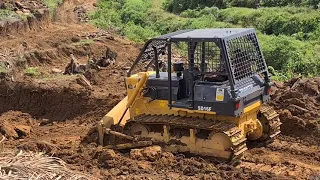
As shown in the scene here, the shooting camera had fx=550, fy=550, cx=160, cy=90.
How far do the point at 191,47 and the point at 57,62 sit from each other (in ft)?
33.1

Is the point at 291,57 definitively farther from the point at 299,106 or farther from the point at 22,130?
the point at 22,130

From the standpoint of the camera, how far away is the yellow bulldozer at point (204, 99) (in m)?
9.46

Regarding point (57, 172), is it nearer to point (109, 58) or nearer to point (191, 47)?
point (191, 47)

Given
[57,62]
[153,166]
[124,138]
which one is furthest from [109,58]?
[153,166]

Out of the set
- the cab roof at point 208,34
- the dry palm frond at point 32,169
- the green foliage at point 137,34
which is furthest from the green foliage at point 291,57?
the dry palm frond at point 32,169

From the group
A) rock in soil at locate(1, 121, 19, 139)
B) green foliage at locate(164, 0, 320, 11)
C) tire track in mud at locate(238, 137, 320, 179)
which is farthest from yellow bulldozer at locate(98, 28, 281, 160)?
green foliage at locate(164, 0, 320, 11)

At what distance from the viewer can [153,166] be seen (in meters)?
9.72

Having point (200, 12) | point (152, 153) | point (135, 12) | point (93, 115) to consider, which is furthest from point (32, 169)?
point (200, 12)

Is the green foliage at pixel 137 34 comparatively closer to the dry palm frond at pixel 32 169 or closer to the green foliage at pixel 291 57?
the green foliage at pixel 291 57

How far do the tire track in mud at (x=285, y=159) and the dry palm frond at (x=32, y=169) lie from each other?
307 centimetres

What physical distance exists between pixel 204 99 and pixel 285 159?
6.32 feet

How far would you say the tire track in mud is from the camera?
945 centimetres

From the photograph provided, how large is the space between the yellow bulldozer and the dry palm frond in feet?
6.51

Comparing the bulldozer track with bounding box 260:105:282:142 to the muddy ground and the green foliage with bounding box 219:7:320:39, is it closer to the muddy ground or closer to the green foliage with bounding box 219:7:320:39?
the muddy ground
